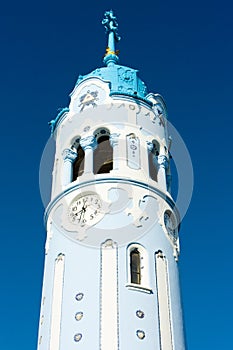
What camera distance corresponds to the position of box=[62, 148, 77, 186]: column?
24016 mm

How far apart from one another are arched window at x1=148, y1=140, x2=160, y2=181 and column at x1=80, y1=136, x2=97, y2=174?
8.08 ft

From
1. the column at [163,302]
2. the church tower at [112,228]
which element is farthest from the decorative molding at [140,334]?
the column at [163,302]

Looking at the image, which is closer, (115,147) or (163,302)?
(163,302)

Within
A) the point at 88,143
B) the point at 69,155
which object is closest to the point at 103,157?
the point at 69,155

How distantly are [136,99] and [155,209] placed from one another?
20.2ft

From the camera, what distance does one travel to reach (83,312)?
18906 mm

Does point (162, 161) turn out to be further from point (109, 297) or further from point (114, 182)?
point (109, 297)

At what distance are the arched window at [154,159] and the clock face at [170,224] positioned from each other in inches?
107

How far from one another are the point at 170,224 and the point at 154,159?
3411mm

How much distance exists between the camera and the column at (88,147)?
2361 centimetres

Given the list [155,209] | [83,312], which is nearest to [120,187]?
[155,209]

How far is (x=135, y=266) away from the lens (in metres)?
20.5

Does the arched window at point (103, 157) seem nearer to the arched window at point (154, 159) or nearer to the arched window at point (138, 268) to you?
the arched window at point (154, 159)

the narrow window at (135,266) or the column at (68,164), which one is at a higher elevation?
the column at (68,164)
